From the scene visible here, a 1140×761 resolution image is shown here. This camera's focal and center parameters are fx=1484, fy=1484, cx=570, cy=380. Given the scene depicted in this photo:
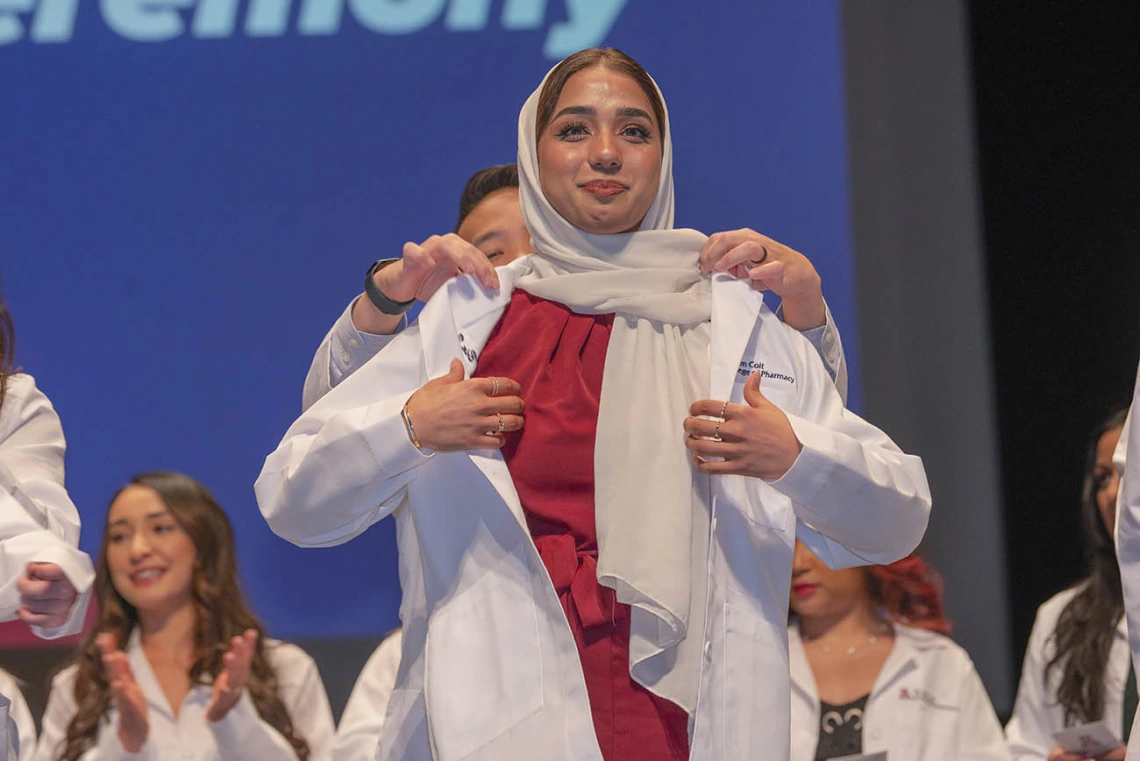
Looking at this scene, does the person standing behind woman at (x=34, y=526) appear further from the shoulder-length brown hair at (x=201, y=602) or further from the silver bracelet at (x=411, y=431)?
the shoulder-length brown hair at (x=201, y=602)

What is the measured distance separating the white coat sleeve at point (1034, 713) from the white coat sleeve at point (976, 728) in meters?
0.08

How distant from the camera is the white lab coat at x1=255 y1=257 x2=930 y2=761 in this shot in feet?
7.30

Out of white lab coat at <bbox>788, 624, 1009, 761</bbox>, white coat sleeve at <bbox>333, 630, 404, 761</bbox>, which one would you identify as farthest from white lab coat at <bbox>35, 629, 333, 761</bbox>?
white lab coat at <bbox>788, 624, 1009, 761</bbox>

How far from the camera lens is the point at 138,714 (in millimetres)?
3559

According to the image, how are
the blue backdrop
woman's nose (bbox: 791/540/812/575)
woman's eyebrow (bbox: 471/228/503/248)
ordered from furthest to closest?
the blue backdrop < woman's nose (bbox: 791/540/812/575) < woman's eyebrow (bbox: 471/228/503/248)

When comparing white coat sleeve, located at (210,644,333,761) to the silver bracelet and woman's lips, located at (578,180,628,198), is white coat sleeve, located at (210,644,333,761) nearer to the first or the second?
the silver bracelet

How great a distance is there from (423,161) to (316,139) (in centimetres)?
33

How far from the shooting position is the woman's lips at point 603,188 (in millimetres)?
2516

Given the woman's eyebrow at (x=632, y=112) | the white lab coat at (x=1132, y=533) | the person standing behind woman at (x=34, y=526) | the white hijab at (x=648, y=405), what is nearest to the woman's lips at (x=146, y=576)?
the person standing behind woman at (x=34, y=526)

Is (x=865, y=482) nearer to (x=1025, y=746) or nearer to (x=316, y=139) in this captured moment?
(x=1025, y=746)

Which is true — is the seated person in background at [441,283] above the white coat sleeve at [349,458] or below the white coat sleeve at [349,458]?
above

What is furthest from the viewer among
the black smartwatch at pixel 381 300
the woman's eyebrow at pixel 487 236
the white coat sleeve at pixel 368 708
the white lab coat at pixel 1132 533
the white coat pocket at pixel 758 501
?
the white coat sleeve at pixel 368 708

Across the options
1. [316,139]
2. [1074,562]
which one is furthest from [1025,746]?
[316,139]

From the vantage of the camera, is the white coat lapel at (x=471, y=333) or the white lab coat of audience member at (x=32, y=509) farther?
the white lab coat of audience member at (x=32, y=509)
